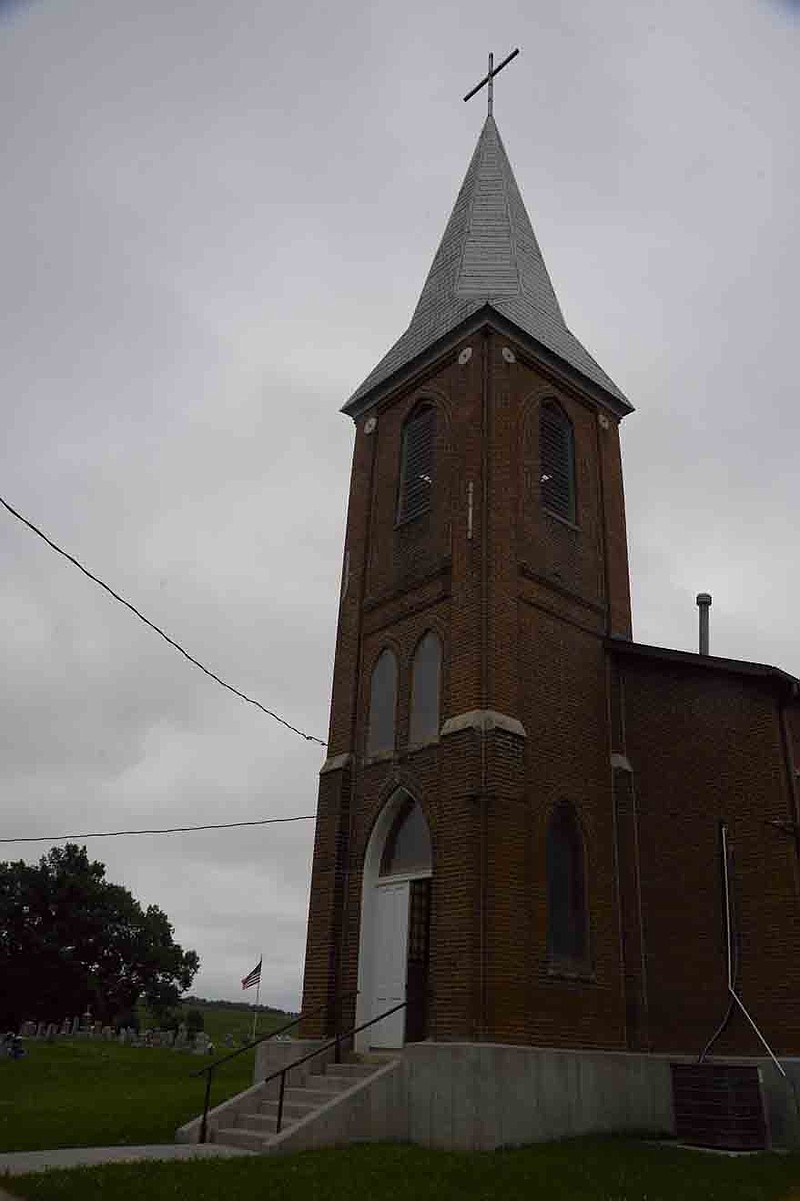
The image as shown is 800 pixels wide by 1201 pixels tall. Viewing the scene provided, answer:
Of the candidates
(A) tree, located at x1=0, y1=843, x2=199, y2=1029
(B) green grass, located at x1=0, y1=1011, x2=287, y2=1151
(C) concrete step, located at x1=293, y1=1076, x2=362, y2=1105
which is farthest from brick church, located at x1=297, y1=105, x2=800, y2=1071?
(A) tree, located at x1=0, y1=843, x2=199, y2=1029

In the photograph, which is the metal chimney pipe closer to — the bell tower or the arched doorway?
the bell tower

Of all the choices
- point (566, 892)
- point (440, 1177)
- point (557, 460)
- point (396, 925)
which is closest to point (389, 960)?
point (396, 925)

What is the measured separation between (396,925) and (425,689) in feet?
11.4

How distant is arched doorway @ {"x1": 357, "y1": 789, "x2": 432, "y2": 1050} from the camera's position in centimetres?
1354

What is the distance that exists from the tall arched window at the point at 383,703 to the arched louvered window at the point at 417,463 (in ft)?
8.68

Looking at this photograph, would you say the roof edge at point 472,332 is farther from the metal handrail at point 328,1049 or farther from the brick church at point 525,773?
the metal handrail at point 328,1049

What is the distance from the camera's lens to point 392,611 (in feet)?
54.4

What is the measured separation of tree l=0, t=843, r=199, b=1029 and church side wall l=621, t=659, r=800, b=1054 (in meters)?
Result: 49.0

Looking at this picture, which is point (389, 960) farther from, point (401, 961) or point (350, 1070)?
point (350, 1070)

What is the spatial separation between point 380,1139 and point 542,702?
20.6 ft

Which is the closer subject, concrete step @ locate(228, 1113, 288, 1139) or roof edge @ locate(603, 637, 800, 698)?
Answer: concrete step @ locate(228, 1113, 288, 1139)

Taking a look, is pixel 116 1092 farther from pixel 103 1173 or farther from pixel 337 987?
pixel 103 1173

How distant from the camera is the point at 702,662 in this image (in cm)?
1608

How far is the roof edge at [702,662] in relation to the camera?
15656 millimetres
